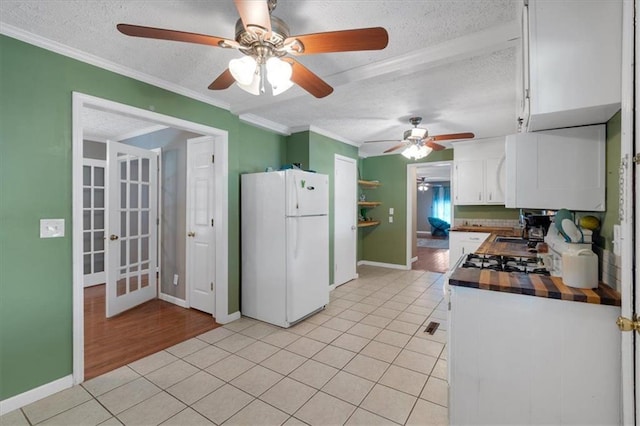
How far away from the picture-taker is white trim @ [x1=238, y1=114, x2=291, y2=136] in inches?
139

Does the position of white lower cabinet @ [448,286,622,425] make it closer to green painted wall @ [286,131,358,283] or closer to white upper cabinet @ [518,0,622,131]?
white upper cabinet @ [518,0,622,131]

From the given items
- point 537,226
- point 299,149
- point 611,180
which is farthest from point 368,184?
point 611,180

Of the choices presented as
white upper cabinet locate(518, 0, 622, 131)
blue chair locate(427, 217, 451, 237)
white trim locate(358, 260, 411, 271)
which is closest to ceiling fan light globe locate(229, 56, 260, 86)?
white upper cabinet locate(518, 0, 622, 131)

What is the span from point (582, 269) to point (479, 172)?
3697mm

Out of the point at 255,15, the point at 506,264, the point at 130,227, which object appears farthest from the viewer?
the point at 130,227

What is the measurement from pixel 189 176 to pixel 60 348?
209 centimetres

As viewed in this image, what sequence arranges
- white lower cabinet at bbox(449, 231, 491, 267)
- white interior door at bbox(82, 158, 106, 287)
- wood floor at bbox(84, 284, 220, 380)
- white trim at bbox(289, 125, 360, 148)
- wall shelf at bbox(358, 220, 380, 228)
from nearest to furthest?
wood floor at bbox(84, 284, 220, 380) < white trim at bbox(289, 125, 360, 148) < white lower cabinet at bbox(449, 231, 491, 267) < white interior door at bbox(82, 158, 106, 287) < wall shelf at bbox(358, 220, 380, 228)

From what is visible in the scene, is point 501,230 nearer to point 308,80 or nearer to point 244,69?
point 308,80

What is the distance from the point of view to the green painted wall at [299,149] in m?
4.04

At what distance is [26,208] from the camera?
191 cm

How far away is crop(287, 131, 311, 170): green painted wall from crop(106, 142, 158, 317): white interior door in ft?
5.93

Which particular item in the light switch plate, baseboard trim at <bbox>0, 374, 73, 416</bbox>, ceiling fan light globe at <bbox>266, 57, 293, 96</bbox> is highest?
ceiling fan light globe at <bbox>266, 57, 293, 96</bbox>

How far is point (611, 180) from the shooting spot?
1.45m

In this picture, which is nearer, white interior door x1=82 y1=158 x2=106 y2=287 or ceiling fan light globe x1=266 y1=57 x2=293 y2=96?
ceiling fan light globe x1=266 y1=57 x2=293 y2=96
